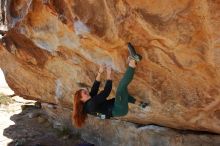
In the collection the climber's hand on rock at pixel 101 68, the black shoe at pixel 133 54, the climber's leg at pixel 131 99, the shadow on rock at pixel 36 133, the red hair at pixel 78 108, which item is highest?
the black shoe at pixel 133 54

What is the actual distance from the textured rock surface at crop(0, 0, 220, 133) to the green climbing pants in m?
0.47

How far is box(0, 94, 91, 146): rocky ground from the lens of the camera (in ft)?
31.3

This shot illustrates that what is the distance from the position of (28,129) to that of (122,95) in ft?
15.3

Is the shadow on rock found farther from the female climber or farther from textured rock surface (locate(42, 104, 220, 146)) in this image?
the female climber

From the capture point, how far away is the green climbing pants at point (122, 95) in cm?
618

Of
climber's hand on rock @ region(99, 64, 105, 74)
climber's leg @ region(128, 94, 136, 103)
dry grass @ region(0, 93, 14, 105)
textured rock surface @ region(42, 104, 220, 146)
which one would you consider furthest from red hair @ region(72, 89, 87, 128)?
dry grass @ region(0, 93, 14, 105)

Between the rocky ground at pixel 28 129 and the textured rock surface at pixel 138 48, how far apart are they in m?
1.03

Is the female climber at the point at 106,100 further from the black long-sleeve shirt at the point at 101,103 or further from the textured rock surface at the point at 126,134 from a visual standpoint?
the textured rock surface at the point at 126,134

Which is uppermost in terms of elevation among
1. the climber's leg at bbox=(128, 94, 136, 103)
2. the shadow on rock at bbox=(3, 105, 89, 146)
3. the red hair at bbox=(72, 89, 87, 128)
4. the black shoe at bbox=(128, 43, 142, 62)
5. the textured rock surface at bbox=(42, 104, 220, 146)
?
the black shoe at bbox=(128, 43, 142, 62)

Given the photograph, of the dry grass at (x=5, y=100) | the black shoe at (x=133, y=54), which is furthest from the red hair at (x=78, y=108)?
the dry grass at (x=5, y=100)

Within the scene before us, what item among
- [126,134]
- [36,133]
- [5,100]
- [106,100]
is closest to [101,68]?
[106,100]

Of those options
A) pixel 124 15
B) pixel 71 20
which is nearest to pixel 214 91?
pixel 124 15

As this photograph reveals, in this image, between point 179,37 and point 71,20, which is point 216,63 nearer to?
point 179,37

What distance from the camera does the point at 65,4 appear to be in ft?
22.7
